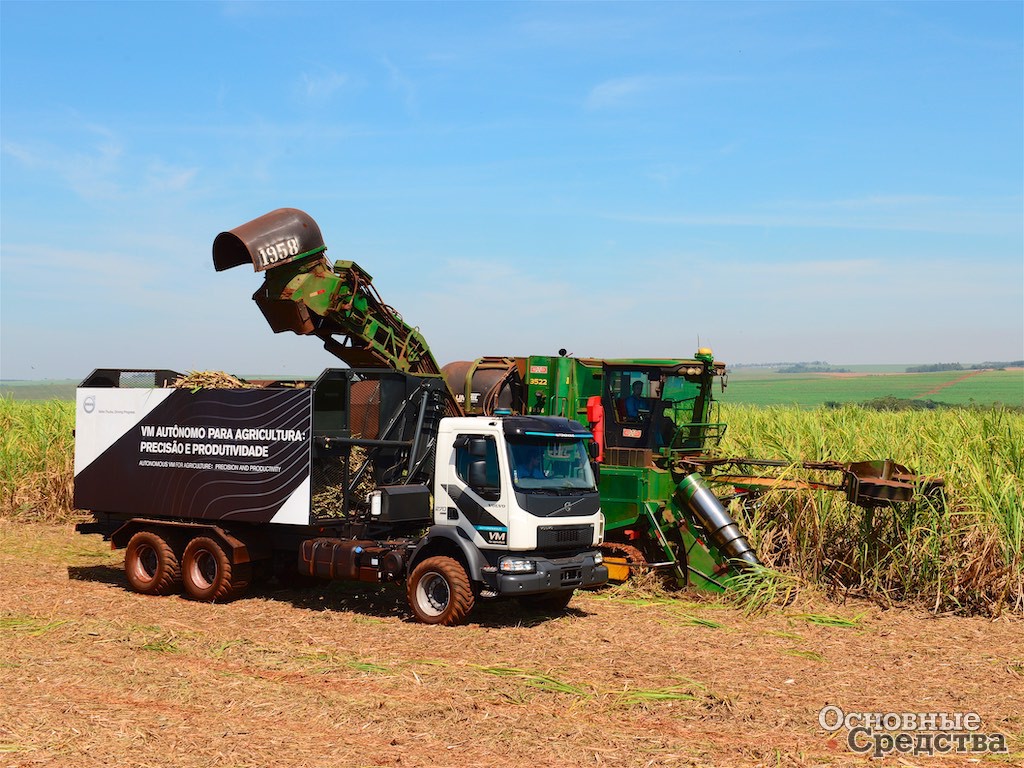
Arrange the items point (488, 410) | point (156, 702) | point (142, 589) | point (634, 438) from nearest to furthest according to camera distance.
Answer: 1. point (156, 702)
2. point (142, 589)
3. point (634, 438)
4. point (488, 410)

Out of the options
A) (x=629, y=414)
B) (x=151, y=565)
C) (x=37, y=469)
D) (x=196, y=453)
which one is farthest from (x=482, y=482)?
(x=37, y=469)

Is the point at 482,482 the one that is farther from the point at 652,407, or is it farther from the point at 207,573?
the point at 652,407

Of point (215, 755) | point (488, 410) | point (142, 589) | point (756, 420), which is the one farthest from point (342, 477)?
point (756, 420)

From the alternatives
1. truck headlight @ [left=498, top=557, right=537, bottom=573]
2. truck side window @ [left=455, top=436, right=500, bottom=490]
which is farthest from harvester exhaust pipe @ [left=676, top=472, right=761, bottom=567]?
truck side window @ [left=455, top=436, right=500, bottom=490]

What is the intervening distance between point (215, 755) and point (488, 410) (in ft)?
36.5

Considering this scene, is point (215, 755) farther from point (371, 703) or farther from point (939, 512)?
point (939, 512)

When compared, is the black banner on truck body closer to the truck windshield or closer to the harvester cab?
the truck windshield

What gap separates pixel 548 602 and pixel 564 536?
155cm

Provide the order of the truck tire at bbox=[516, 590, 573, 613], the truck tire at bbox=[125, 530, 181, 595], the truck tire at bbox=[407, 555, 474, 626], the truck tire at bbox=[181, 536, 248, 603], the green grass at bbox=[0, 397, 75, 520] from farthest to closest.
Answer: the green grass at bbox=[0, 397, 75, 520]
the truck tire at bbox=[125, 530, 181, 595]
the truck tire at bbox=[181, 536, 248, 603]
the truck tire at bbox=[516, 590, 573, 613]
the truck tire at bbox=[407, 555, 474, 626]

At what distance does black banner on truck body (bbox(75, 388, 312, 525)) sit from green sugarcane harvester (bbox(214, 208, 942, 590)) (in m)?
2.22

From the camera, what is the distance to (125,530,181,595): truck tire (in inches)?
583

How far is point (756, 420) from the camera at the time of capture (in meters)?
23.3

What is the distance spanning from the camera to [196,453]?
14.7 meters

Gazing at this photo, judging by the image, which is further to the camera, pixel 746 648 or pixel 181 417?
pixel 181 417
